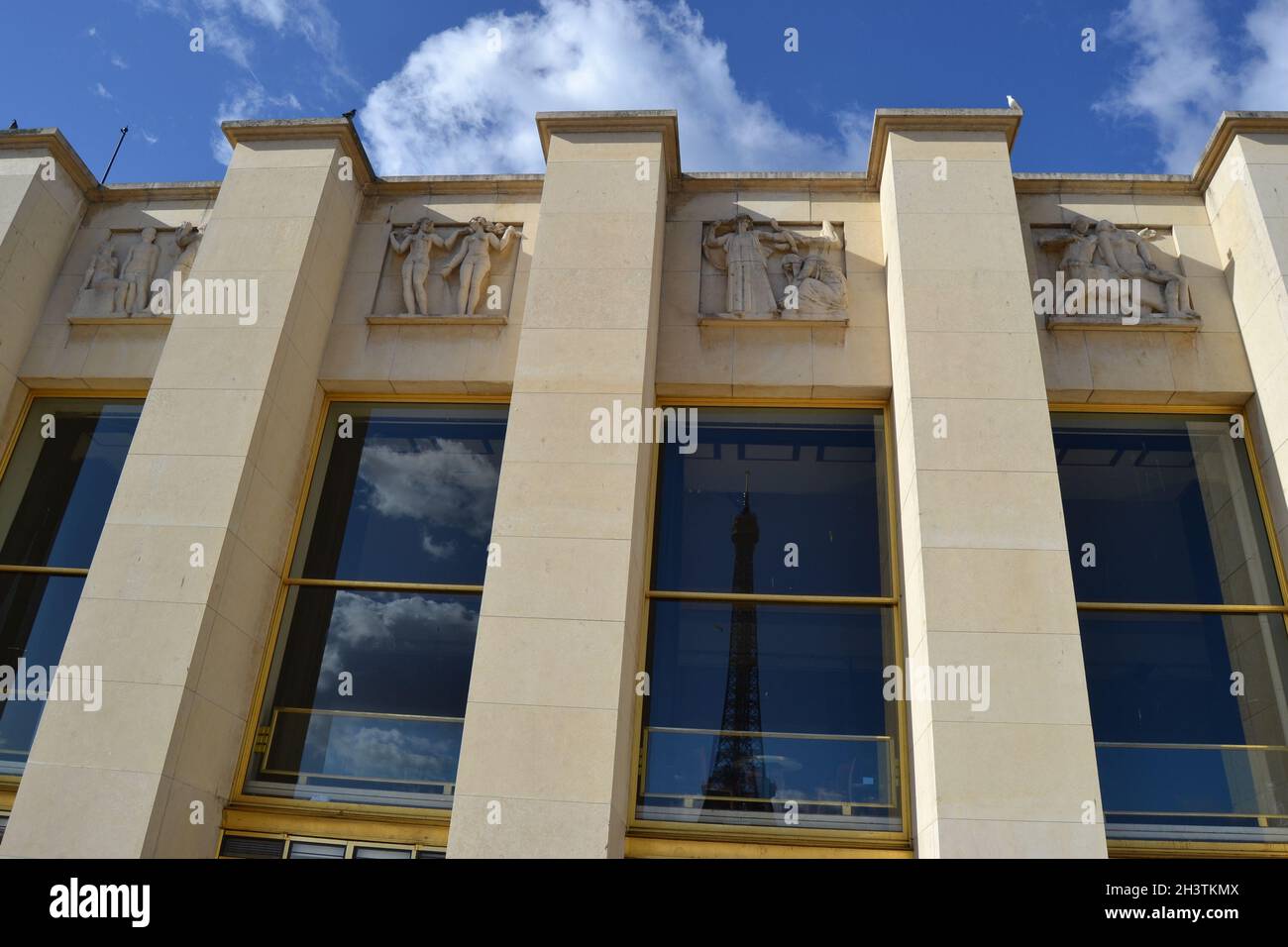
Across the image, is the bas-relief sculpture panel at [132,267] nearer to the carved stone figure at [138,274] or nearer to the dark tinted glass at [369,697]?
the carved stone figure at [138,274]

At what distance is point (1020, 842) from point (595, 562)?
472cm

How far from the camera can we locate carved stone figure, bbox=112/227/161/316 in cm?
1303

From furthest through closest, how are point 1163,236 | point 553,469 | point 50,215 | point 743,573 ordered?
1. point 50,215
2. point 1163,236
3. point 743,573
4. point 553,469

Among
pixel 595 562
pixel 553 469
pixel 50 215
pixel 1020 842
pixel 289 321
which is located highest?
pixel 50 215

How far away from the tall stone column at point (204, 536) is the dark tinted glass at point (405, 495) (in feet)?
1.50

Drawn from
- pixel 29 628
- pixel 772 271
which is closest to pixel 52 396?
pixel 29 628

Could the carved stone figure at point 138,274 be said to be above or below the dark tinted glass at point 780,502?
above

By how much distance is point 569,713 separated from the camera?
913cm

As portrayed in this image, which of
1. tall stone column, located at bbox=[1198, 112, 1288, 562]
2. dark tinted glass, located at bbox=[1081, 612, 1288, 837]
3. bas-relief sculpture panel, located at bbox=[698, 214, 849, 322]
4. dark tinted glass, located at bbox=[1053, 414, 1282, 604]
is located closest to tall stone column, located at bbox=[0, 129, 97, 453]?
bas-relief sculpture panel, located at bbox=[698, 214, 849, 322]

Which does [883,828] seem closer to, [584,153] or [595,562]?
[595,562]

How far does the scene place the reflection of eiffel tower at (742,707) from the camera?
9977 mm

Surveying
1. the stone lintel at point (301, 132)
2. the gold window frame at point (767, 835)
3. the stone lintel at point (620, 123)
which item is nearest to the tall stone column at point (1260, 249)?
the gold window frame at point (767, 835)

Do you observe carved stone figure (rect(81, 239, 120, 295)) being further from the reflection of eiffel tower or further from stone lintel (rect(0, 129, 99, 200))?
the reflection of eiffel tower

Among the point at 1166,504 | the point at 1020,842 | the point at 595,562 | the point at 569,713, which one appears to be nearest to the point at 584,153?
the point at 595,562
